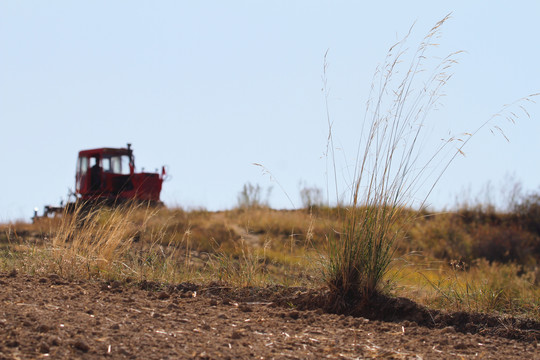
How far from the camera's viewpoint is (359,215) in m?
4.20

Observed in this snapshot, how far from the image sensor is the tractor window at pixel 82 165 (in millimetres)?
15795

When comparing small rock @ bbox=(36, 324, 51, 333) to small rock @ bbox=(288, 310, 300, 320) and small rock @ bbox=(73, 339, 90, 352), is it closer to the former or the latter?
small rock @ bbox=(73, 339, 90, 352)

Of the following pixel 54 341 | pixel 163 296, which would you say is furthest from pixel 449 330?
pixel 54 341

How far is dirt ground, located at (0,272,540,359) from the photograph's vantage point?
2830 mm

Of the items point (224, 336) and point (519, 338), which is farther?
point (519, 338)

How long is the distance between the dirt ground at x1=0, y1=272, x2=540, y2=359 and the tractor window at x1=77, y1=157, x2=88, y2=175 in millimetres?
11611

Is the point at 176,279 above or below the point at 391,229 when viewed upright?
below

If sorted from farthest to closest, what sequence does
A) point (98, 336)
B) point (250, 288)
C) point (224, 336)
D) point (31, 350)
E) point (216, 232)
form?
point (216, 232) → point (250, 288) → point (224, 336) → point (98, 336) → point (31, 350)

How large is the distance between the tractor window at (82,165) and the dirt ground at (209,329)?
11.6m

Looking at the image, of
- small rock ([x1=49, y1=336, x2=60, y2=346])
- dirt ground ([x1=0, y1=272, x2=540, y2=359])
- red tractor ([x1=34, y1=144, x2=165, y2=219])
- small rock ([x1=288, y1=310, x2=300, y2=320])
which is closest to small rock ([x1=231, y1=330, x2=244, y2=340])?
dirt ground ([x1=0, y1=272, x2=540, y2=359])

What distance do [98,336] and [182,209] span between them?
12.9 metres

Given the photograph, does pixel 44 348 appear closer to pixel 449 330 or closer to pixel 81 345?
pixel 81 345

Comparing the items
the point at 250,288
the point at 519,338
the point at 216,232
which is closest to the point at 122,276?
the point at 250,288

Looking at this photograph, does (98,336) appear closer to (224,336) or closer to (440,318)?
(224,336)
